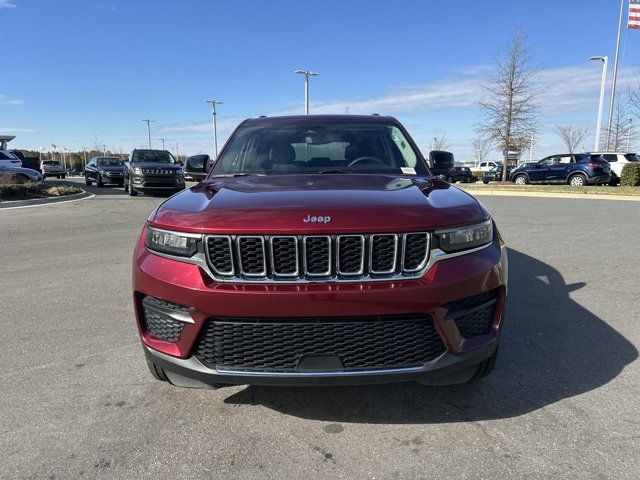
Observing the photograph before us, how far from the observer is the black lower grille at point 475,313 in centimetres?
239

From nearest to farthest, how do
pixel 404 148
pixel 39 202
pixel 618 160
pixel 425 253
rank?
pixel 425 253, pixel 404 148, pixel 39 202, pixel 618 160

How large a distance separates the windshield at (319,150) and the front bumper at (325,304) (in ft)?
4.74

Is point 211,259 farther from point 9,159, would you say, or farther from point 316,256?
point 9,159

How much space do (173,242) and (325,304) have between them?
2.80ft

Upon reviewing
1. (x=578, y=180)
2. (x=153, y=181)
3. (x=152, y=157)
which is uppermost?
(x=152, y=157)

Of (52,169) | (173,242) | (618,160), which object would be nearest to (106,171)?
(52,169)

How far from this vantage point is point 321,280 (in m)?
2.29

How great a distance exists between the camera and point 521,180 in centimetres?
2662

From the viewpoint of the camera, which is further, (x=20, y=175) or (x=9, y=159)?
(x=9, y=159)

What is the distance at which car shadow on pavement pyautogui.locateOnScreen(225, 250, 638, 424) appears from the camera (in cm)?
276

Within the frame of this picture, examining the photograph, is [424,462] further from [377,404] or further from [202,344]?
[202,344]

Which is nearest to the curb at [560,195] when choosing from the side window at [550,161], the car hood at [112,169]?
the side window at [550,161]

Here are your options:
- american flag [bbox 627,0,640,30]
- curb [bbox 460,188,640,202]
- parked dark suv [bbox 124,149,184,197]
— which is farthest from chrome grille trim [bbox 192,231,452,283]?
american flag [bbox 627,0,640,30]

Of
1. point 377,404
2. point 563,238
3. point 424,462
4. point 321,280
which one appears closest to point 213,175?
point 321,280
